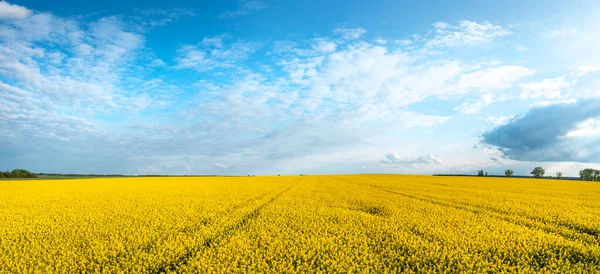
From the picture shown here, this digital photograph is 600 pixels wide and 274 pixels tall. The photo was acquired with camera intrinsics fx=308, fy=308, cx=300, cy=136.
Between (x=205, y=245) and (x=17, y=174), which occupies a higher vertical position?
(x=205, y=245)

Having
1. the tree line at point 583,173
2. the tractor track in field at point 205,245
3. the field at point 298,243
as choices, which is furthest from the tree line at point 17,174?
the tree line at point 583,173

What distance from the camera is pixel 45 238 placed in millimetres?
10508

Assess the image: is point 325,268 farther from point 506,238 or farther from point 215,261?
point 506,238

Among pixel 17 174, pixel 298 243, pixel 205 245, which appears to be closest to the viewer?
pixel 298 243

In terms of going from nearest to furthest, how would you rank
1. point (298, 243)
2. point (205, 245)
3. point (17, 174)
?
1. point (298, 243)
2. point (205, 245)
3. point (17, 174)

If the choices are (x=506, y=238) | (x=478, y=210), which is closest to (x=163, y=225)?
(x=506, y=238)

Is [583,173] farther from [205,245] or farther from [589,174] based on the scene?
[205,245]

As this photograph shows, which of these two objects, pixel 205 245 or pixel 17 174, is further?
pixel 17 174

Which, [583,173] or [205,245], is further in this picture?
[583,173]

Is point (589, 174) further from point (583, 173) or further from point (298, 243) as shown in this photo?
point (298, 243)

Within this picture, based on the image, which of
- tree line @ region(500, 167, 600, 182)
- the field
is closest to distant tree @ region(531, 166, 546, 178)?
tree line @ region(500, 167, 600, 182)

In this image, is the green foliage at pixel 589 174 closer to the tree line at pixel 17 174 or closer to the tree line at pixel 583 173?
the tree line at pixel 583 173

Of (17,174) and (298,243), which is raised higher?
(298,243)

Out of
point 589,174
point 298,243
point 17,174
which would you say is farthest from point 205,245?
point 589,174
